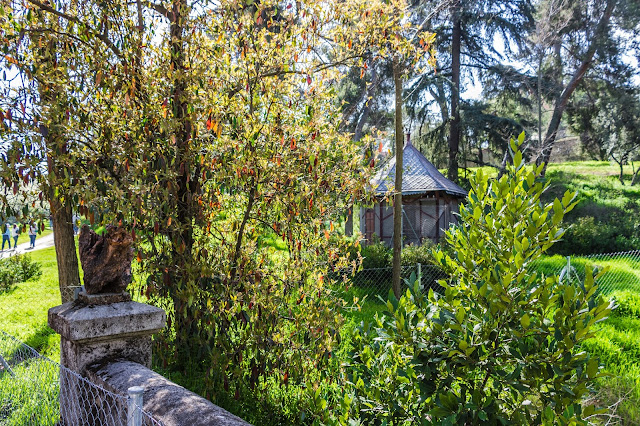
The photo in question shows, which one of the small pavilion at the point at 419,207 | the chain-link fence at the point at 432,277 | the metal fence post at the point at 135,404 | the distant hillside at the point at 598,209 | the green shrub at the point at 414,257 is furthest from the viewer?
the distant hillside at the point at 598,209

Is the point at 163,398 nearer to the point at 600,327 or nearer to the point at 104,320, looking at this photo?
the point at 104,320

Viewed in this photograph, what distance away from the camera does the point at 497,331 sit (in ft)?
6.81

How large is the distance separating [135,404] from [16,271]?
12948 millimetres

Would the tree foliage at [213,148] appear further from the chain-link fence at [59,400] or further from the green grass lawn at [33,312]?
the green grass lawn at [33,312]

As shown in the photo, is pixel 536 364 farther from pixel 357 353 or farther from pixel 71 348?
pixel 71 348

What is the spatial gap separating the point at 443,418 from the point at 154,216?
239cm

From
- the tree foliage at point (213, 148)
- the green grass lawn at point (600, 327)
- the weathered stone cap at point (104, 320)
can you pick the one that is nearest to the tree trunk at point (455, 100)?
the green grass lawn at point (600, 327)

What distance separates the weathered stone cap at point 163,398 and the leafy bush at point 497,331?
74 cm

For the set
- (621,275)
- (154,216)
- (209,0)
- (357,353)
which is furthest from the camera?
(621,275)

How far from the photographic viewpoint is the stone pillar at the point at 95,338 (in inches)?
105

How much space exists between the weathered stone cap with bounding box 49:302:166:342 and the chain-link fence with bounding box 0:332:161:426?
23 cm

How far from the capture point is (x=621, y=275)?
10.9 metres

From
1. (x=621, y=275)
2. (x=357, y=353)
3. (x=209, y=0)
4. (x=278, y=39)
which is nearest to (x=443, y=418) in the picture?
(x=357, y=353)

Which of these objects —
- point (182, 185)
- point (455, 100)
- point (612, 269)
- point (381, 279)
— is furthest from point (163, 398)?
point (455, 100)
